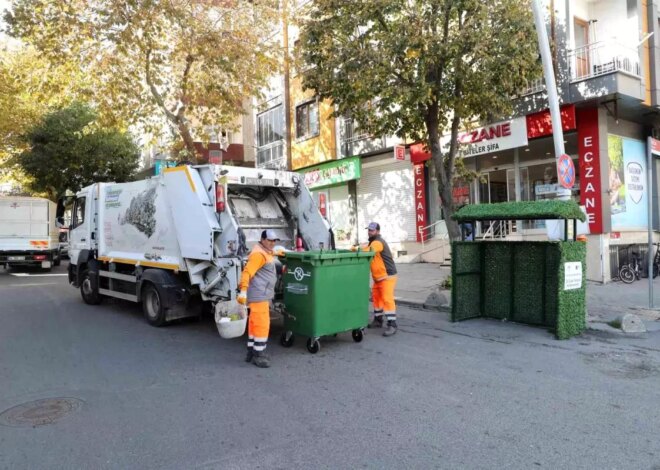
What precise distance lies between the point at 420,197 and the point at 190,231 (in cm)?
1104

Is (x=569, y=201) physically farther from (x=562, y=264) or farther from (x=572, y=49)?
(x=572, y=49)

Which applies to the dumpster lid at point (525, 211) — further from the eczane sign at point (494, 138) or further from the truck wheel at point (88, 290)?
the truck wheel at point (88, 290)

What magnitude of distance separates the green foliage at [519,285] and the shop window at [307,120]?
13619 millimetres

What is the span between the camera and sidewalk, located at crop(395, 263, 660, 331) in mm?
8477

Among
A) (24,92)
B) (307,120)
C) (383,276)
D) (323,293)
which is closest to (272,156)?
(307,120)

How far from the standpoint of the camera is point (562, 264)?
23.1ft

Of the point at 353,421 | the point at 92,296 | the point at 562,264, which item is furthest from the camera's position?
the point at 92,296

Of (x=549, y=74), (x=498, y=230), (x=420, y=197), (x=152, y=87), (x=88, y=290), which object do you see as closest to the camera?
(x=549, y=74)

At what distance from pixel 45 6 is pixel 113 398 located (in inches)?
427

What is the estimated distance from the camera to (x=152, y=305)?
27.7 ft

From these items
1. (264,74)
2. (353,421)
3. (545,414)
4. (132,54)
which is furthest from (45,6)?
(545,414)

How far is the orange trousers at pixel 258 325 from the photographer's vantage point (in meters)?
5.81

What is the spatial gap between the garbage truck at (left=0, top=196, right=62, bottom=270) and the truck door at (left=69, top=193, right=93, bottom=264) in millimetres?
8308

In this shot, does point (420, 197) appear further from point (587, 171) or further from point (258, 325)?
point (258, 325)
